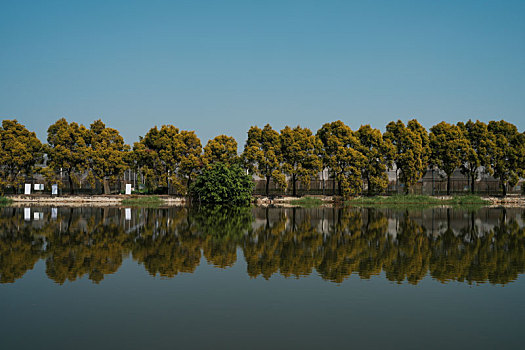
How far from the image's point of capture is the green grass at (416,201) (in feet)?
173

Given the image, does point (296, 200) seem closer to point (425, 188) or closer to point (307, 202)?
point (307, 202)

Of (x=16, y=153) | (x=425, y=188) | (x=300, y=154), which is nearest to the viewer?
(x=300, y=154)

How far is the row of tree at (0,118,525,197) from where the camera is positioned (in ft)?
183

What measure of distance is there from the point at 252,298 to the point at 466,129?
182ft

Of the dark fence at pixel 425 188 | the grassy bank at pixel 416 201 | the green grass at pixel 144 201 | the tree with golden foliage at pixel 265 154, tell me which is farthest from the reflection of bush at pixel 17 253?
the dark fence at pixel 425 188

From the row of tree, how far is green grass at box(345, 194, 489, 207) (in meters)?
1.97

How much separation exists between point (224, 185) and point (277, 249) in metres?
33.4

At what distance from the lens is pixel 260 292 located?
39.4 ft

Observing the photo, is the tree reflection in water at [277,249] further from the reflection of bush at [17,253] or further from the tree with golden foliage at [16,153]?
the tree with golden foliage at [16,153]

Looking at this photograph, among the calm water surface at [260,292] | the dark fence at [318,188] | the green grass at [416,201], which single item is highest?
the dark fence at [318,188]

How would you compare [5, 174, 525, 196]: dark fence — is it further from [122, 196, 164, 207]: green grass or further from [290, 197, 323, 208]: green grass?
[122, 196, 164, 207]: green grass

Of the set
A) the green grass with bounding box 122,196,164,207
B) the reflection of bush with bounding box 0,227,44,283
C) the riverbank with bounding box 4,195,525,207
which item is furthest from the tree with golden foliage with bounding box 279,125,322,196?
the reflection of bush with bounding box 0,227,44,283

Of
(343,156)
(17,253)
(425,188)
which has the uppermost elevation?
(343,156)

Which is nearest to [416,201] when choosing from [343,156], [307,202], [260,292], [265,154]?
[343,156]
